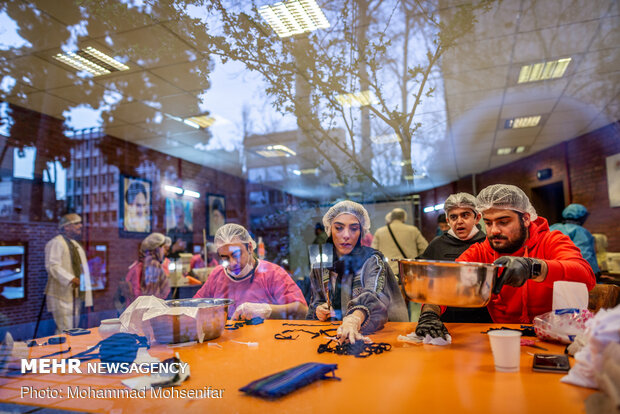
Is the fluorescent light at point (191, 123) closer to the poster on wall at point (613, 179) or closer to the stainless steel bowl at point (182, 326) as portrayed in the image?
the stainless steel bowl at point (182, 326)

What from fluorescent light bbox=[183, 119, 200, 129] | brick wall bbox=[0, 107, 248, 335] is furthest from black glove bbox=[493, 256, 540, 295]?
brick wall bbox=[0, 107, 248, 335]

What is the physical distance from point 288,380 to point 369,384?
0.61 ft

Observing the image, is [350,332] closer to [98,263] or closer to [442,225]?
[442,225]

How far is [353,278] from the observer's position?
1772 millimetres

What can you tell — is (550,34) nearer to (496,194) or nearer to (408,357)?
(496,194)

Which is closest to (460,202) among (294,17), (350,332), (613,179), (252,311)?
(350,332)

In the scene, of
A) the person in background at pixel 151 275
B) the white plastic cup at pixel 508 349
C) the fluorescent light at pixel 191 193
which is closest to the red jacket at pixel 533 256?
the white plastic cup at pixel 508 349

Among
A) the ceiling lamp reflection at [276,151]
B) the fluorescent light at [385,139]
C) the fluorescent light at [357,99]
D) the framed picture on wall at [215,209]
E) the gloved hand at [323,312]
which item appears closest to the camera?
the gloved hand at [323,312]

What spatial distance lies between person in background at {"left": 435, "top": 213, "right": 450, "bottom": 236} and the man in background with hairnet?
0.86 meters

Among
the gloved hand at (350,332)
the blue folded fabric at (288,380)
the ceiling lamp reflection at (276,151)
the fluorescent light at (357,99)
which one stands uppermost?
the fluorescent light at (357,99)

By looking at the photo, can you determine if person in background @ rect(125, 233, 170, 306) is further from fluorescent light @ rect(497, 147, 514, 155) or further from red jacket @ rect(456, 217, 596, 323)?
fluorescent light @ rect(497, 147, 514, 155)

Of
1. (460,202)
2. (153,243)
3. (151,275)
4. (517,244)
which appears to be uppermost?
(460,202)

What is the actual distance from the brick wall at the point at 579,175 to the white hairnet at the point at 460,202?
2.6 inches

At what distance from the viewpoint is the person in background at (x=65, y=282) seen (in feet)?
13.0
